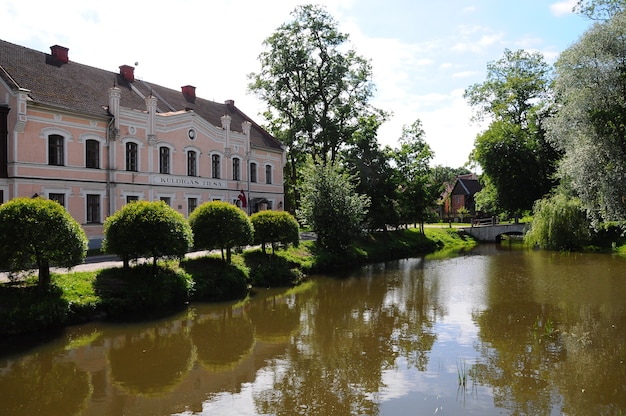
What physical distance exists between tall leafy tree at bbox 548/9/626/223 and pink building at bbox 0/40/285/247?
19.2m

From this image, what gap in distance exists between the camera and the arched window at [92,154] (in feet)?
76.0

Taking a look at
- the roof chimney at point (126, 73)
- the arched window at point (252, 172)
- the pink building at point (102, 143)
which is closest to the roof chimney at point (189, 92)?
the pink building at point (102, 143)

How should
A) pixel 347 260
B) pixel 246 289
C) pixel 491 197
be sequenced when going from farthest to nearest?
pixel 491 197, pixel 347 260, pixel 246 289

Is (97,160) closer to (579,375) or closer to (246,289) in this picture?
(246,289)

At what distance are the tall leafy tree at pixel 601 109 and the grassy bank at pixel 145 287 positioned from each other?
13.2 m

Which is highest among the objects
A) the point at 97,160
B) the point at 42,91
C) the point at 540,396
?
the point at 42,91

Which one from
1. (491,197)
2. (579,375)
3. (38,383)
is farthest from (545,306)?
(491,197)

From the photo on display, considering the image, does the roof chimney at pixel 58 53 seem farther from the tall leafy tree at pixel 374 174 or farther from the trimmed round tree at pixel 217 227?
the tall leafy tree at pixel 374 174

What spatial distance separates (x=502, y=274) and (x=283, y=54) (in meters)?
22.0

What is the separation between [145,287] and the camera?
14703mm

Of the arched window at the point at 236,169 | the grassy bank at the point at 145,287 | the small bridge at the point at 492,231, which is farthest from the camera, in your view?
the small bridge at the point at 492,231

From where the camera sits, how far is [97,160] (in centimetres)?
2359

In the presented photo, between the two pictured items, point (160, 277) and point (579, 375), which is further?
point (160, 277)

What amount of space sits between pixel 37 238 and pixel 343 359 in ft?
27.1
